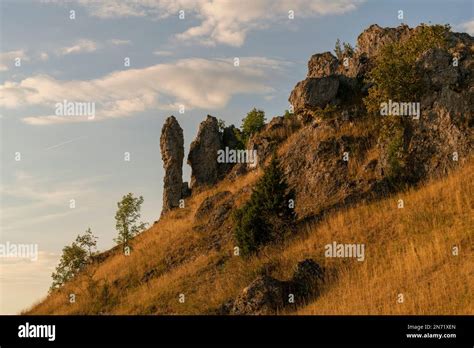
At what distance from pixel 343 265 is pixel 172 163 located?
30.0 metres

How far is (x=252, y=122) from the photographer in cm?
5359

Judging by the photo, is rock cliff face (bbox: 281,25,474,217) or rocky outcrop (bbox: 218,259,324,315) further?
rock cliff face (bbox: 281,25,474,217)

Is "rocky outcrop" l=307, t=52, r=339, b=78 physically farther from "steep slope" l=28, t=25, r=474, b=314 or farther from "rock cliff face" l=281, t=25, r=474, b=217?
"rock cliff face" l=281, t=25, r=474, b=217

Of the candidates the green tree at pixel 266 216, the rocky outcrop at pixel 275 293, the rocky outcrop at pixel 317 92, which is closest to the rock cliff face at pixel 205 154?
the rocky outcrop at pixel 317 92

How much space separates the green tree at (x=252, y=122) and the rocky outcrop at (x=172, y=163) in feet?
21.8

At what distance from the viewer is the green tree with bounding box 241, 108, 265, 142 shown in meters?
53.5

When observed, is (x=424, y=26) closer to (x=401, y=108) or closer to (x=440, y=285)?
(x=401, y=108)

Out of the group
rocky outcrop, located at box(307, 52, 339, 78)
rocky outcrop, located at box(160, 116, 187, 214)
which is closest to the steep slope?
rocky outcrop, located at box(307, 52, 339, 78)

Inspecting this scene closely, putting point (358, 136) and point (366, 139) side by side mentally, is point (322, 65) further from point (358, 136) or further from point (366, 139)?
point (366, 139)

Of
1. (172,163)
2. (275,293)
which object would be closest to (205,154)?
(172,163)

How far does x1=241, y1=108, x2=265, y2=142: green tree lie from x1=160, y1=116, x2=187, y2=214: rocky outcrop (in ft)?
21.8

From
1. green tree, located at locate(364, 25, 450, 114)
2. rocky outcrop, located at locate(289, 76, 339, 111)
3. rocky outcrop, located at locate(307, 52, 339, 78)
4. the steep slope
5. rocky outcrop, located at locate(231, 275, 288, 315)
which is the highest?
rocky outcrop, located at locate(307, 52, 339, 78)

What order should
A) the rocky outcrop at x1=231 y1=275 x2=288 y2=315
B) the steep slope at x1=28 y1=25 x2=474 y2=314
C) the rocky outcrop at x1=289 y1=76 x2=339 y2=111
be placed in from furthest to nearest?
the rocky outcrop at x1=289 y1=76 x2=339 y2=111 < the rocky outcrop at x1=231 y1=275 x2=288 y2=315 < the steep slope at x1=28 y1=25 x2=474 y2=314
